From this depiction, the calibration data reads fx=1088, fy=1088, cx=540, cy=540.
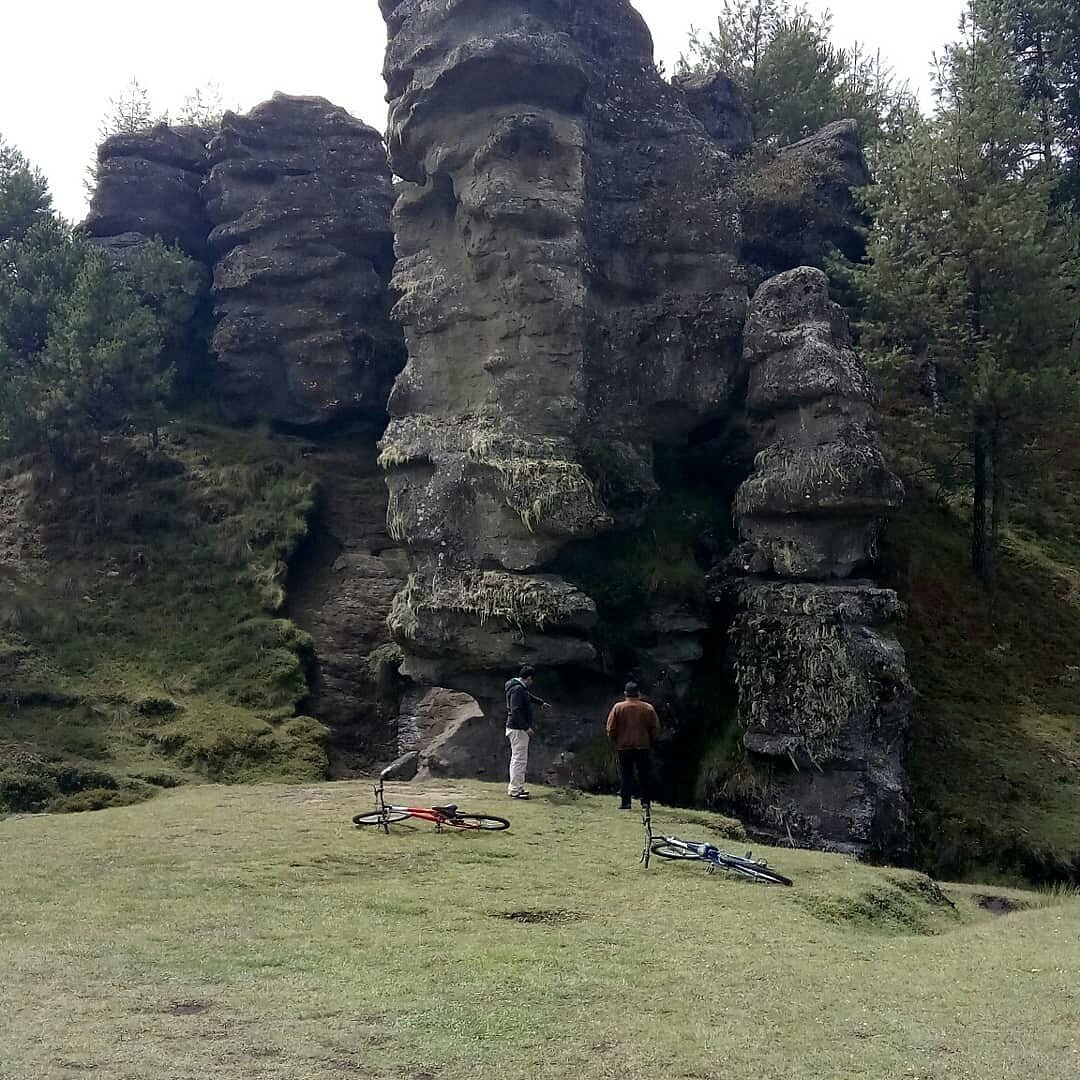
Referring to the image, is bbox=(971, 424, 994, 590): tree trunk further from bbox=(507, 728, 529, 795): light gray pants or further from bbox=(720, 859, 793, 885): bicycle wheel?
bbox=(720, 859, 793, 885): bicycle wheel

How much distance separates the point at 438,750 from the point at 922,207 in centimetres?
1741

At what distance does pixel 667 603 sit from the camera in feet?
74.9

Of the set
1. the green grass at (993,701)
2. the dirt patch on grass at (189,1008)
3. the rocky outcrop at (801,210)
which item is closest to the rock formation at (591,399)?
the green grass at (993,701)

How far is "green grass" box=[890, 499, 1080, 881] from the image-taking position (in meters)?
19.9

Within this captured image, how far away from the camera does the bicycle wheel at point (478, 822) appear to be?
1416 cm

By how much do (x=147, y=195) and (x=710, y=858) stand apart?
3034 cm

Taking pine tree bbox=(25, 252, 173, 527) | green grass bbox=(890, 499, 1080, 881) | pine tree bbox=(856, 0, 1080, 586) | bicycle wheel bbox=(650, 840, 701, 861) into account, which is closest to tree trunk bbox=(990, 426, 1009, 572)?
pine tree bbox=(856, 0, 1080, 586)

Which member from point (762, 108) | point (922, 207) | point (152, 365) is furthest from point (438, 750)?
point (762, 108)

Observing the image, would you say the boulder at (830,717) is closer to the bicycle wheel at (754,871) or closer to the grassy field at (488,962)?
the grassy field at (488,962)

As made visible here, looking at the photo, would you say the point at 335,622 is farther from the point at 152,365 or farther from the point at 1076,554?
the point at 1076,554

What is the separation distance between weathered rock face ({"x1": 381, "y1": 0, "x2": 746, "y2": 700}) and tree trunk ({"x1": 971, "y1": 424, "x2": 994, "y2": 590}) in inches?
255

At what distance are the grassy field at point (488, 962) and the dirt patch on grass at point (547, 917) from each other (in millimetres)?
31

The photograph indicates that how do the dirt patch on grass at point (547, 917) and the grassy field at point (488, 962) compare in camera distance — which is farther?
the dirt patch on grass at point (547, 917)

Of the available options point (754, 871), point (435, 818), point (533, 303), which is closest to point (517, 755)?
point (435, 818)
